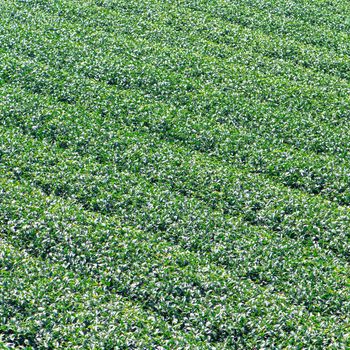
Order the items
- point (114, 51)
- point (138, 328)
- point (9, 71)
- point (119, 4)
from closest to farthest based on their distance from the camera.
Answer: point (138, 328)
point (9, 71)
point (114, 51)
point (119, 4)

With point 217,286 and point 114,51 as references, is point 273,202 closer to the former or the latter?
point 217,286

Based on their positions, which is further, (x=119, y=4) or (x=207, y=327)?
(x=119, y=4)

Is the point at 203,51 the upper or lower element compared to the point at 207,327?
upper

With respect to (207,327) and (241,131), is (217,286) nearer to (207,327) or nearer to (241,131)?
(207,327)

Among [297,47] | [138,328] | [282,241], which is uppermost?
[297,47]

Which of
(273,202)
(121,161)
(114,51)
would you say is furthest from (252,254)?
(114,51)

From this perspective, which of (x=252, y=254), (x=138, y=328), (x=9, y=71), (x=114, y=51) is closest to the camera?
(x=138, y=328)
